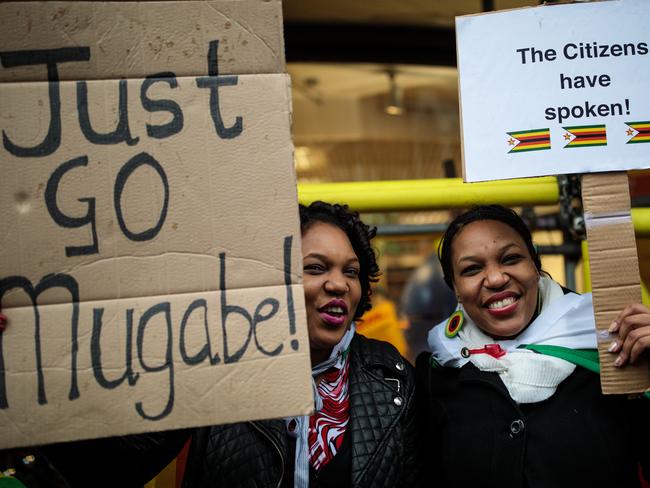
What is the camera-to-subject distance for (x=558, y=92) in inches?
60.7

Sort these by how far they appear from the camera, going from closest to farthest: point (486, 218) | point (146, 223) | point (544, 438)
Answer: point (146, 223) < point (544, 438) < point (486, 218)

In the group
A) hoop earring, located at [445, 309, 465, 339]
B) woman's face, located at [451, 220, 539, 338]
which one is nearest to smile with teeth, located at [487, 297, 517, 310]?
woman's face, located at [451, 220, 539, 338]

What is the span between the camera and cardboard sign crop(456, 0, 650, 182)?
153cm

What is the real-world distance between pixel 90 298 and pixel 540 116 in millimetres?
1099

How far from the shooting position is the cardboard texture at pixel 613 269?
1.48 m

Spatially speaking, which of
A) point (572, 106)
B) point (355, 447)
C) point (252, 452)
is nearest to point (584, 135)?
point (572, 106)

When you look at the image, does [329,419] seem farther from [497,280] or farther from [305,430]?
[497,280]

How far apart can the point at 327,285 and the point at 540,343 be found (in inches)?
23.9

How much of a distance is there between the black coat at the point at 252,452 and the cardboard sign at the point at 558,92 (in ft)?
2.26

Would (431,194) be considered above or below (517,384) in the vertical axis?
above

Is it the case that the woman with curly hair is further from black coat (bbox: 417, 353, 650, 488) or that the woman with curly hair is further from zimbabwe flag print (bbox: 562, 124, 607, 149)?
zimbabwe flag print (bbox: 562, 124, 607, 149)

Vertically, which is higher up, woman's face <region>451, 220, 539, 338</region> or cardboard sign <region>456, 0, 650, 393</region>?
cardboard sign <region>456, 0, 650, 393</region>

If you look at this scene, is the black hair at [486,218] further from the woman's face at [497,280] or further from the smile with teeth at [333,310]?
the smile with teeth at [333,310]

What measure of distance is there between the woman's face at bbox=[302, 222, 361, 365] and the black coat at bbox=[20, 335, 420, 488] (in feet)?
0.54
